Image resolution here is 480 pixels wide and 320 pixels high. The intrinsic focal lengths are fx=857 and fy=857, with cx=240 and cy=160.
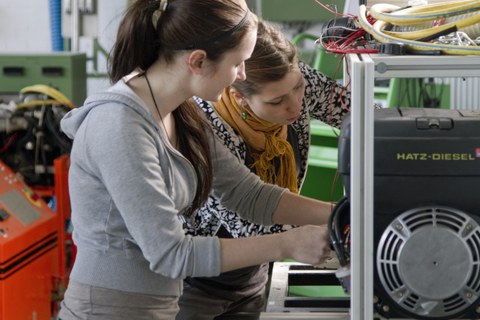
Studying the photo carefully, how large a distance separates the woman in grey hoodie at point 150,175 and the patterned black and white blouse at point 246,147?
0.29 metres

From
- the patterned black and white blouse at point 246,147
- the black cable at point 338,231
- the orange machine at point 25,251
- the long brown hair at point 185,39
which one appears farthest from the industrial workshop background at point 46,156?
the black cable at point 338,231

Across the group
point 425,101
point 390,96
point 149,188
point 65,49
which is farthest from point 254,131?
point 65,49

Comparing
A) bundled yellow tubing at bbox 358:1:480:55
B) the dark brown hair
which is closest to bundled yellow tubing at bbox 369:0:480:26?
bundled yellow tubing at bbox 358:1:480:55

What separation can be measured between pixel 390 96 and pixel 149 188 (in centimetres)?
262

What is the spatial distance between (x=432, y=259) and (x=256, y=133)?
790 millimetres

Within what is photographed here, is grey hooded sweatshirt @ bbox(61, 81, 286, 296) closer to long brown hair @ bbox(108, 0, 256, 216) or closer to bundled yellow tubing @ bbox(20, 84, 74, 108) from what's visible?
long brown hair @ bbox(108, 0, 256, 216)

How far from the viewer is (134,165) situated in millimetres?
1434

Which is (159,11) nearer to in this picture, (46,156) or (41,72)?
(46,156)

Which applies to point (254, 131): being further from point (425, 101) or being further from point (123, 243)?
point (425, 101)

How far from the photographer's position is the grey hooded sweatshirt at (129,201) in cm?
144

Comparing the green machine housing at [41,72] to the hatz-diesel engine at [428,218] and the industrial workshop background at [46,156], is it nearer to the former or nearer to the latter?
the industrial workshop background at [46,156]

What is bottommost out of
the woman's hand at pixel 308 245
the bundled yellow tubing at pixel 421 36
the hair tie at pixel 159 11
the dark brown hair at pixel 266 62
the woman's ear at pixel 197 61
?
the woman's hand at pixel 308 245

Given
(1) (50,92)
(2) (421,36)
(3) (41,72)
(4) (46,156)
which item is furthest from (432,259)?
(3) (41,72)

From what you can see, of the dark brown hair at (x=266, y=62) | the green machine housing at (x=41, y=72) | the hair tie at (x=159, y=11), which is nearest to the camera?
the hair tie at (x=159, y=11)
